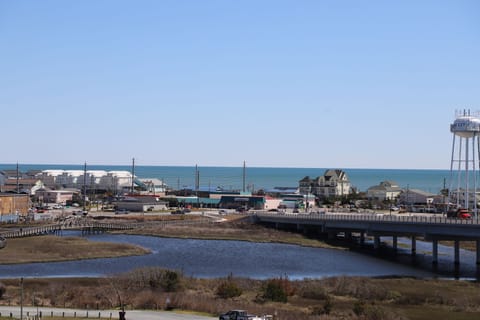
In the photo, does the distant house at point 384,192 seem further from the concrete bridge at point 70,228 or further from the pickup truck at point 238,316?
the pickup truck at point 238,316

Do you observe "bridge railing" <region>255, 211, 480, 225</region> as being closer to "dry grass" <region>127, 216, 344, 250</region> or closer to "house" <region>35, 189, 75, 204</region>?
"dry grass" <region>127, 216, 344, 250</region>

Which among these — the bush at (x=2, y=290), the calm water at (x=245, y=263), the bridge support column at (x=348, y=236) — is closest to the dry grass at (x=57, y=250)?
the calm water at (x=245, y=263)

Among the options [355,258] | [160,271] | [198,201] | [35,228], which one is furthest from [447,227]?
[198,201]

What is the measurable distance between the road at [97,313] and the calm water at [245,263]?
1876cm

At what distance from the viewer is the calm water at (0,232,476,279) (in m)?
64.9

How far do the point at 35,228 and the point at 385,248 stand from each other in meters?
46.1

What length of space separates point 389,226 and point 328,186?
91.7 m

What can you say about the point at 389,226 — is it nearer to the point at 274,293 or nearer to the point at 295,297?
the point at 295,297

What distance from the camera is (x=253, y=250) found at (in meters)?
87.1

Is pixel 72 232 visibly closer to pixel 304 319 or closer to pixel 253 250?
pixel 253 250

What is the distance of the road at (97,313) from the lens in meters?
39.8

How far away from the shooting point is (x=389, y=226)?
89.0 meters

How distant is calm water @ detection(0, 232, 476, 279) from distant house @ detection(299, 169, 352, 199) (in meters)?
85.4

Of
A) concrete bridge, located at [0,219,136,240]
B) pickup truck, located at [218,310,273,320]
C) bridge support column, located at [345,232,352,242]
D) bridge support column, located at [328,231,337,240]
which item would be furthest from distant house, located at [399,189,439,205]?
pickup truck, located at [218,310,273,320]
